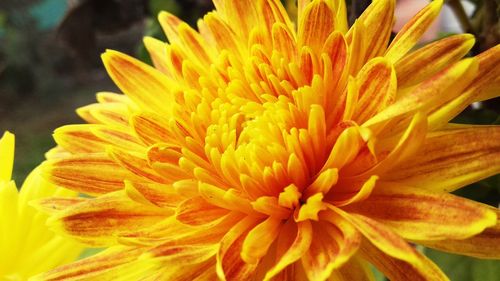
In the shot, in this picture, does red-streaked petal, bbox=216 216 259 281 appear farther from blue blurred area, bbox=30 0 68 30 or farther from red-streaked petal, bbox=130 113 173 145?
blue blurred area, bbox=30 0 68 30

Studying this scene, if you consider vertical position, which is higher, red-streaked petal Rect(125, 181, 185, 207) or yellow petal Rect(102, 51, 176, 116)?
yellow petal Rect(102, 51, 176, 116)

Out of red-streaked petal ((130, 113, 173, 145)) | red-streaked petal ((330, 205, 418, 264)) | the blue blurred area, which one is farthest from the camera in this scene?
the blue blurred area

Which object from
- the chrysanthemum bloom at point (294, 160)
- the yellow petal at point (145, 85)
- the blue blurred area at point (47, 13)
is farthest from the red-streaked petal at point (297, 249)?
the blue blurred area at point (47, 13)

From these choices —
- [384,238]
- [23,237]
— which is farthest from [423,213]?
[23,237]

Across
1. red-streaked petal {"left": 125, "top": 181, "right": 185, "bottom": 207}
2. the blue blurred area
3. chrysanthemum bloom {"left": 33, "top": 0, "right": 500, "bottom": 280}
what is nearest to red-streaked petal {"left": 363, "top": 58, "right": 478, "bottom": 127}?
chrysanthemum bloom {"left": 33, "top": 0, "right": 500, "bottom": 280}

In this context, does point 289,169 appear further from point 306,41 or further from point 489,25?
point 489,25

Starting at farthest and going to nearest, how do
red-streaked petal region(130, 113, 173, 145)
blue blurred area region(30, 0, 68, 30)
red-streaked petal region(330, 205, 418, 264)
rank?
blue blurred area region(30, 0, 68, 30)
red-streaked petal region(130, 113, 173, 145)
red-streaked petal region(330, 205, 418, 264)

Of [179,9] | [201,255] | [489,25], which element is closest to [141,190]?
[201,255]

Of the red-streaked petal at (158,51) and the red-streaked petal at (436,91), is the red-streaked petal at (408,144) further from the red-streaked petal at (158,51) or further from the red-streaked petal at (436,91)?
the red-streaked petal at (158,51)
